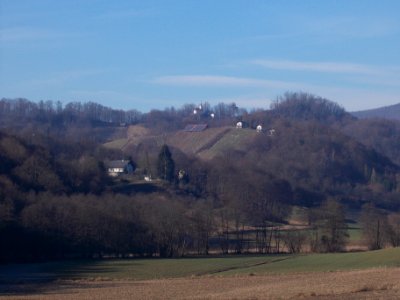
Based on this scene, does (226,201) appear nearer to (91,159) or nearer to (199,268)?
(91,159)

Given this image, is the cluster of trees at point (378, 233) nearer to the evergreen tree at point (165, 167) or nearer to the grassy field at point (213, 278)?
the grassy field at point (213, 278)

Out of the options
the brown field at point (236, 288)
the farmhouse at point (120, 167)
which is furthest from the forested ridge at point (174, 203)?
the brown field at point (236, 288)

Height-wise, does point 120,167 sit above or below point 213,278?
above

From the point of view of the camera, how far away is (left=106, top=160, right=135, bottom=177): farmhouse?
116m

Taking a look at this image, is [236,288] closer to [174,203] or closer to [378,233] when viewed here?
[378,233]

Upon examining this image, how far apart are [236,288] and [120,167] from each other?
272 feet

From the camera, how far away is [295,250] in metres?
→ 70.8

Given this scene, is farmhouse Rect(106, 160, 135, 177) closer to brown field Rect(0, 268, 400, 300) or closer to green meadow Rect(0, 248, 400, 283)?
green meadow Rect(0, 248, 400, 283)

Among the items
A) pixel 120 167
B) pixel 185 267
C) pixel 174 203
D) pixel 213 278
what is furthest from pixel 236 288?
pixel 120 167

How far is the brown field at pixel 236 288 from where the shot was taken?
31516 millimetres

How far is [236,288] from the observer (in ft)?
123

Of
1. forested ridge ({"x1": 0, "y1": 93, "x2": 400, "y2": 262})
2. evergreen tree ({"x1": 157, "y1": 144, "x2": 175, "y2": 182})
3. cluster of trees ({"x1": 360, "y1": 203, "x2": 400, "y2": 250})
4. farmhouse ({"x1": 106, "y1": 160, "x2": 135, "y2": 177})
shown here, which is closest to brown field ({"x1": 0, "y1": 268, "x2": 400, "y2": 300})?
forested ridge ({"x1": 0, "y1": 93, "x2": 400, "y2": 262})

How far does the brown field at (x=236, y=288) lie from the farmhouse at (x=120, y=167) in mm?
70851

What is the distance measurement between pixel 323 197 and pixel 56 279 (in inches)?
2869
